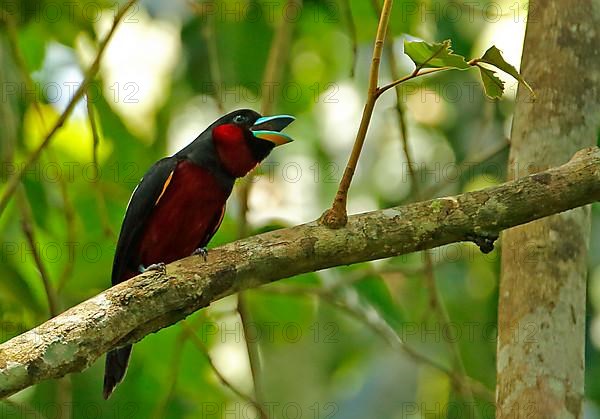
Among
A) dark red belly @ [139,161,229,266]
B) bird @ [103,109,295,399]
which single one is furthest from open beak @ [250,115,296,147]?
dark red belly @ [139,161,229,266]

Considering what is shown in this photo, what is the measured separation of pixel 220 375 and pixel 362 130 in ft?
4.79

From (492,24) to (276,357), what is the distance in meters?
2.07

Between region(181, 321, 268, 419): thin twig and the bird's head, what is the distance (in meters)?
0.65

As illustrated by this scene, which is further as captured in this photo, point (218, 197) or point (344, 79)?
point (344, 79)

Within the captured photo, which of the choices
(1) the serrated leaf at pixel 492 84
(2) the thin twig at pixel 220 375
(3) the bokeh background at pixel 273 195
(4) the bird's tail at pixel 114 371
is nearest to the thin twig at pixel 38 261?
(3) the bokeh background at pixel 273 195

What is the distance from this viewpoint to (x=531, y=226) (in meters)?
2.65

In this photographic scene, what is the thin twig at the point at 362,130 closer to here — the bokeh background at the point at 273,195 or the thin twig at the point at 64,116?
the bokeh background at the point at 273,195

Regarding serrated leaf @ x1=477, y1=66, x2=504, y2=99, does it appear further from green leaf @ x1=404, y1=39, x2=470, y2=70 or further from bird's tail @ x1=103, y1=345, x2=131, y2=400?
bird's tail @ x1=103, y1=345, x2=131, y2=400

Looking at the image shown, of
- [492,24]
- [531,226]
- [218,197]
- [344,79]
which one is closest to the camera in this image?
[531,226]

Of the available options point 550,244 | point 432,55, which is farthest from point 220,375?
point 432,55

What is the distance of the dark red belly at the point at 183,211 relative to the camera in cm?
384

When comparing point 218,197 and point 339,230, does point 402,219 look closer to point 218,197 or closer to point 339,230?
point 339,230

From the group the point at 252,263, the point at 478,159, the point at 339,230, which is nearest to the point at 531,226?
the point at 339,230

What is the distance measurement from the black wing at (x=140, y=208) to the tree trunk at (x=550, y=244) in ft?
4.97
